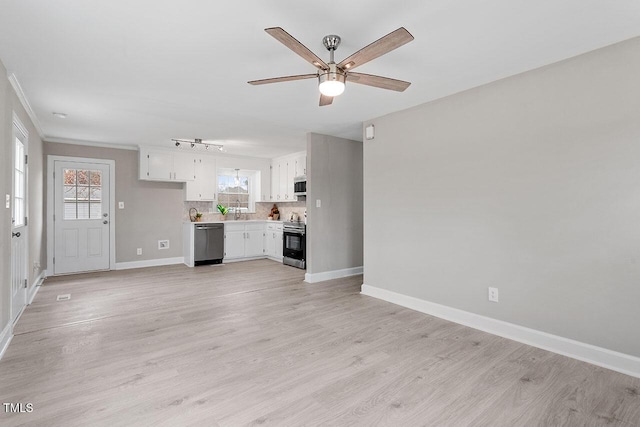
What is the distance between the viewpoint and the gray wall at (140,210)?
19.3ft

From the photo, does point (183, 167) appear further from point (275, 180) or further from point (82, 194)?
point (275, 180)

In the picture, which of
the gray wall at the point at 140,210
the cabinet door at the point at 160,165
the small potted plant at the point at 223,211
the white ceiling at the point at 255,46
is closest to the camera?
the white ceiling at the point at 255,46

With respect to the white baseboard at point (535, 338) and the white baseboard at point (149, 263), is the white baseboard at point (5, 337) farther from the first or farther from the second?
the white baseboard at point (535, 338)

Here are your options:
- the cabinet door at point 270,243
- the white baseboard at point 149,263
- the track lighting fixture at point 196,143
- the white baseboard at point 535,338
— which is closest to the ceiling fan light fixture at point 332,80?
the white baseboard at point 535,338

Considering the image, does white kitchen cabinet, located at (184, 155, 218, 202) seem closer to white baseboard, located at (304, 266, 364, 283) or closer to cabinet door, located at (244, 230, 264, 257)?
cabinet door, located at (244, 230, 264, 257)

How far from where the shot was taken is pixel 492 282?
2996 mm

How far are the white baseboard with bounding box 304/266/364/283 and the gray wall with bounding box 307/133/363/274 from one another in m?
0.05

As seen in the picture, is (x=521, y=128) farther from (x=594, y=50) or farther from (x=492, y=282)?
(x=492, y=282)

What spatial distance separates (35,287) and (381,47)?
5388 mm

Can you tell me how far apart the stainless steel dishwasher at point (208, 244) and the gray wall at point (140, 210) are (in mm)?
620

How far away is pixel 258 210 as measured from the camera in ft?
25.1

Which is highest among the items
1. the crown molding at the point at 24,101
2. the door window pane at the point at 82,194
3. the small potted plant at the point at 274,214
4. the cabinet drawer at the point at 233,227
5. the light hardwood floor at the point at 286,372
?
the crown molding at the point at 24,101

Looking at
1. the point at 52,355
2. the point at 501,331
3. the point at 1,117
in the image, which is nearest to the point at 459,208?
the point at 501,331

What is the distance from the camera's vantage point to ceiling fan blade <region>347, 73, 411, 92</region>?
2290 mm
